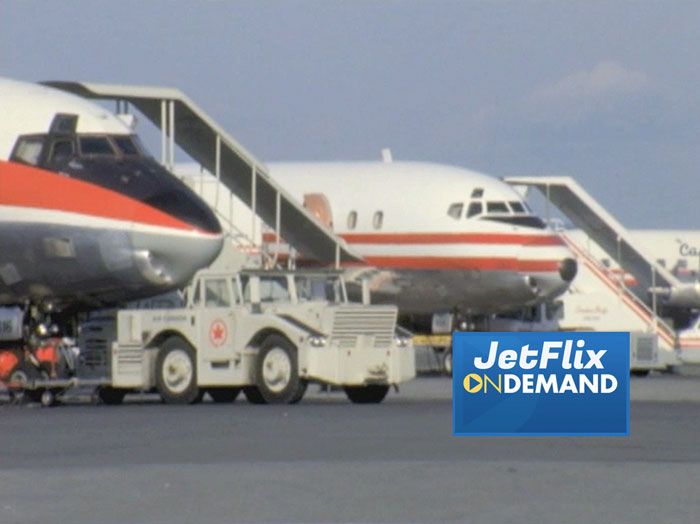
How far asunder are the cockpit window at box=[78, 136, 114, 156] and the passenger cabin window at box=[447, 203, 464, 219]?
1701 cm

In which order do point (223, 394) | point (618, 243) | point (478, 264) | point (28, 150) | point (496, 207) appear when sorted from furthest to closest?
1. point (618, 243)
2. point (496, 207)
3. point (478, 264)
4. point (223, 394)
5. point (28, 150)

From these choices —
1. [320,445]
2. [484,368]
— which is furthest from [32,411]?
[484,368]

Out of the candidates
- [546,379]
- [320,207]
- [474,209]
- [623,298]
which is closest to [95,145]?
[546,379]

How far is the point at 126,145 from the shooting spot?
3150 cm

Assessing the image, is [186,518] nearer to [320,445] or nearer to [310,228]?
[320,445]

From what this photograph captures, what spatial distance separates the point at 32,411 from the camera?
96.6ft

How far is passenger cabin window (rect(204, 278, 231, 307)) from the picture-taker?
32.8m

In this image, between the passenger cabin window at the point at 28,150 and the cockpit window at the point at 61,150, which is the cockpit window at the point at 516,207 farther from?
the passenger cabin window at the point at 28,150

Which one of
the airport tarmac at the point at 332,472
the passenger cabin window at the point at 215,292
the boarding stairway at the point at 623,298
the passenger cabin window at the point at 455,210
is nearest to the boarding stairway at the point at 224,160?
the passenger cabin window at the point at 215,292

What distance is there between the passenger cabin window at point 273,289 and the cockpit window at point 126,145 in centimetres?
309

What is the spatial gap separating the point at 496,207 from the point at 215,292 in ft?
51.7

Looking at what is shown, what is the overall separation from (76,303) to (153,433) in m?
8.58

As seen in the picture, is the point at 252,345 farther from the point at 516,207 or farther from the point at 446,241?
the point at 516,207

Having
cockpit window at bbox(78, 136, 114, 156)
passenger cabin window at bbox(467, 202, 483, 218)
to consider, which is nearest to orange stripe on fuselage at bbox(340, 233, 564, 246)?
passenger cabin window at bbox(467, 202, 483, 218)
